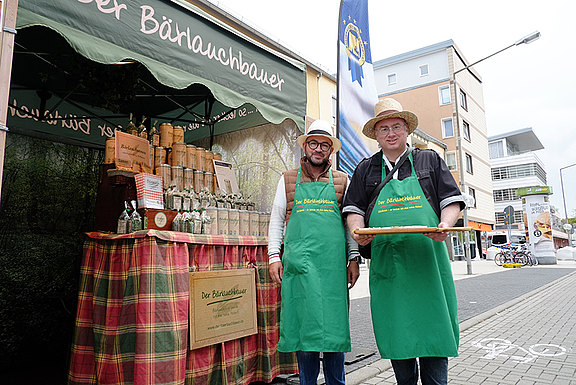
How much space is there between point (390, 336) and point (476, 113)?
35.1 meters

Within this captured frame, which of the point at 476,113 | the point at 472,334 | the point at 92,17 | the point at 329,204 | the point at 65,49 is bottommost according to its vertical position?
the point at 472,334

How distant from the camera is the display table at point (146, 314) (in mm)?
2609

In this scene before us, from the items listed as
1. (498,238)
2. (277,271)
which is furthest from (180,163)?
(498,238)

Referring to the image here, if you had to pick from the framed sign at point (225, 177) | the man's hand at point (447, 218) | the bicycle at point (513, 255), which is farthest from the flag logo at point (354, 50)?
the bicycle at point (513, 255)

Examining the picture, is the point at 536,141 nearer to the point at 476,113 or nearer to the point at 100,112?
the point at 476,113

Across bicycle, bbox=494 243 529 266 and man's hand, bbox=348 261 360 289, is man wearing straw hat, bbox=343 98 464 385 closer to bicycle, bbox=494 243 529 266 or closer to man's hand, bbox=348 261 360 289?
man's hand, bbox=348 261 360 289

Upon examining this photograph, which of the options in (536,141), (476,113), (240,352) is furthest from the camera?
(536,141)

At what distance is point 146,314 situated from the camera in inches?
102

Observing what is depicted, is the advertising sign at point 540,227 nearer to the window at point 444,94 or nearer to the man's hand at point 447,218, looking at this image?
the window at point 444,94

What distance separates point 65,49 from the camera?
3.78 m

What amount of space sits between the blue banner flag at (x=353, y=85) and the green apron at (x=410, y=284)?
1.71 metres

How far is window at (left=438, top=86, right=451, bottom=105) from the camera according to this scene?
29.6m

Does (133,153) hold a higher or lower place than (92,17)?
lower

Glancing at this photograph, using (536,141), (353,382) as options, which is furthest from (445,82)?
(536,141)
